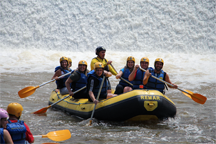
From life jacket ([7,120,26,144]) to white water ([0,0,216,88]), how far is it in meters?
13.1

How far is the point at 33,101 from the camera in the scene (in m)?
6.68

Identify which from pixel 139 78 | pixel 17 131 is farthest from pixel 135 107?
pixel 17 131

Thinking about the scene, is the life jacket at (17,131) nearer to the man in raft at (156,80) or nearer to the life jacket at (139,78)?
the man in raft at (156,80)

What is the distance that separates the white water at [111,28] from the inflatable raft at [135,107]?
11.1 metres

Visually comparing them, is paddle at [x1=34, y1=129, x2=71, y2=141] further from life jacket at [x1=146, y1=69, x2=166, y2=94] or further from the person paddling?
life jacket at [x1=146, y1=69, x2=166, y2=94]

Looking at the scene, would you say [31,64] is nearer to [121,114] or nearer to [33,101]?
[33,101]

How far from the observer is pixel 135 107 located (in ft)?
14.4

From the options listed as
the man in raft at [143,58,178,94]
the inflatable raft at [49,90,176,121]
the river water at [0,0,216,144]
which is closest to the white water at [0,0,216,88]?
the river water at [0,0,216,144]

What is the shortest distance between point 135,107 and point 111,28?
532 inches

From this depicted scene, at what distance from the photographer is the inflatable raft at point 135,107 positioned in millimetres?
4375

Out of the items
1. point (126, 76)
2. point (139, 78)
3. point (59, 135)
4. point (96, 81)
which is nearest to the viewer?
point (59, 135)

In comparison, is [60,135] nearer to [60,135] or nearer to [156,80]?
[60,135]

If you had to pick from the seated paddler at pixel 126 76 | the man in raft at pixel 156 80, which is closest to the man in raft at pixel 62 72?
the seated paddler at pixel 126 76

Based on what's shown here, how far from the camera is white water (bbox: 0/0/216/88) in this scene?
16.7 meters
